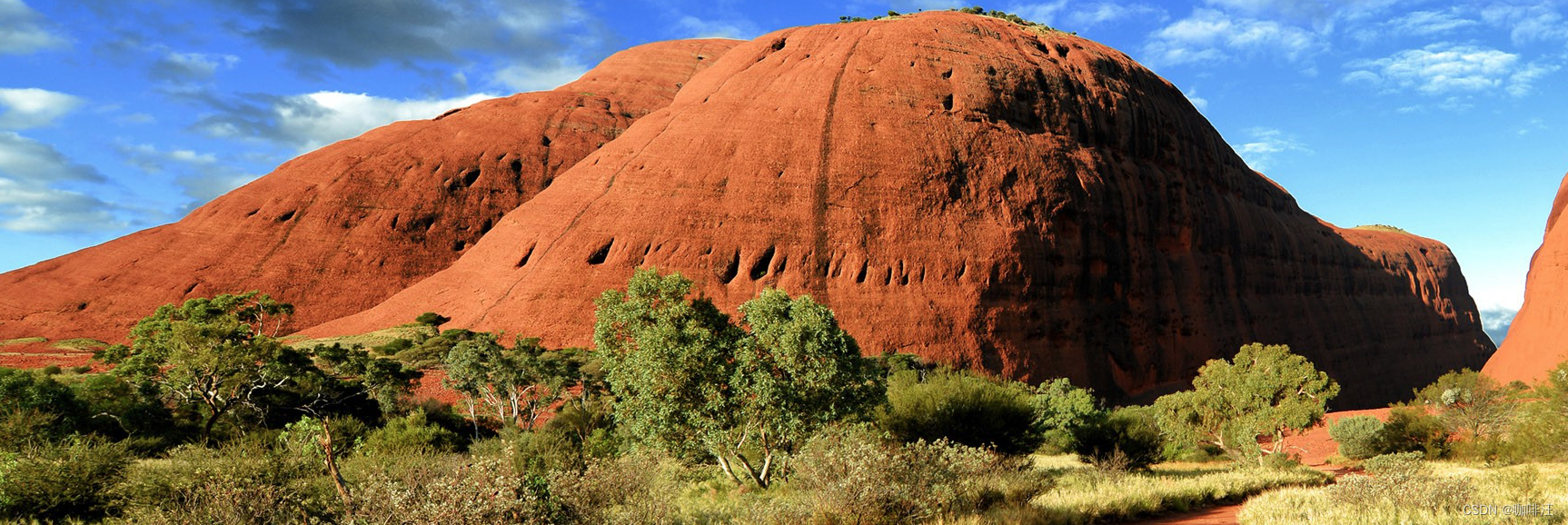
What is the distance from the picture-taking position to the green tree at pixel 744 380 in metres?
15.1

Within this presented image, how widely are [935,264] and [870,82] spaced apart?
1157 cm

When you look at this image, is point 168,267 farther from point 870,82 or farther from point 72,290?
point 870,82

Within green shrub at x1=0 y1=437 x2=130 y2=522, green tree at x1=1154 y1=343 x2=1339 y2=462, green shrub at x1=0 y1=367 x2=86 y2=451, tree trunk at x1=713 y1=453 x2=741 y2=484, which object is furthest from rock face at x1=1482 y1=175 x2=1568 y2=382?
green shrub at x1=0 y1=367 x2=86 y2=451

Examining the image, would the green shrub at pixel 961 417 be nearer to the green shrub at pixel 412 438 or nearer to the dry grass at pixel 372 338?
the green shrub at pixel 412 438

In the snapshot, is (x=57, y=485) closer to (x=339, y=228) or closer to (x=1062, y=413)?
(x=1062, y=413)

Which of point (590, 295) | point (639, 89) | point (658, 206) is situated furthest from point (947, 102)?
point (639, 89)

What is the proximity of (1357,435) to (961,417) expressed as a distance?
1884cm

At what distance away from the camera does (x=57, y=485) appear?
1169 centimetres

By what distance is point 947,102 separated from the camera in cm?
4581

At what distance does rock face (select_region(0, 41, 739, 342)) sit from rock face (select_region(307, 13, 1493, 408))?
1080 cm

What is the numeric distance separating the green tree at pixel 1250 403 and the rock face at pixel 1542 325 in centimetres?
1483

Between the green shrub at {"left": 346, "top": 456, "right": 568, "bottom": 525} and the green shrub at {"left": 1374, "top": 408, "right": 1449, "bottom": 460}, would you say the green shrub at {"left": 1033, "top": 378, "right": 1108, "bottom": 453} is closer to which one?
the green shrub at {"left": 1374, "top": 408, "right": 1449, "bottom": 460}

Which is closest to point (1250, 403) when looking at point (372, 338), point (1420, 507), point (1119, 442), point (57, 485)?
point (1119, 442)

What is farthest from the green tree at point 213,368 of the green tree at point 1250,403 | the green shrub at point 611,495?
the green tree at point 1250,403
